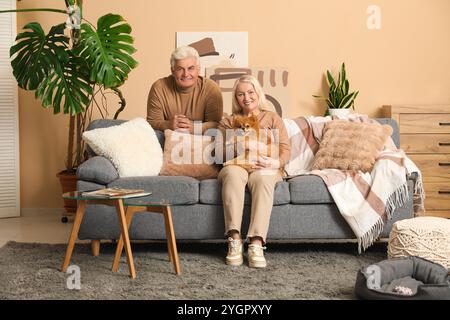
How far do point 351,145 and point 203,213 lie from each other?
3.28 ft

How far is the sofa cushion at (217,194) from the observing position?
144 inches

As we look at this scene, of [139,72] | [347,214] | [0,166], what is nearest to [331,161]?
[347,214]

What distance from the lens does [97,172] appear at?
3.63 m

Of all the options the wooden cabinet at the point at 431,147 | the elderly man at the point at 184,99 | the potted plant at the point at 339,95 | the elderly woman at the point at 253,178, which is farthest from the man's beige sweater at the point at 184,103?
the wooden cabinet at the point at 431,147

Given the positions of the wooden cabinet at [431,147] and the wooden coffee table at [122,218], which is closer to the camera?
the wooden coffee table at [122,218]

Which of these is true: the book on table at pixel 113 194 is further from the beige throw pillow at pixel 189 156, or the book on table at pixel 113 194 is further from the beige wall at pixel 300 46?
the beige wall at pixel 300 46

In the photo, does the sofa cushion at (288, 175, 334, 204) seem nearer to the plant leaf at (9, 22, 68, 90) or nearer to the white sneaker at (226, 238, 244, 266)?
the white sneaker at (226, 238, 244, 266)

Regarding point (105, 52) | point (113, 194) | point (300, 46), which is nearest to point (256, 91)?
point (113, 194)

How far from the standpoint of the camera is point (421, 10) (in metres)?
5.39

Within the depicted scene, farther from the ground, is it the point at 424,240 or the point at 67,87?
the point at 67,87

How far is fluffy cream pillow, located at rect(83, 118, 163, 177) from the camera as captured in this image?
3785 mm

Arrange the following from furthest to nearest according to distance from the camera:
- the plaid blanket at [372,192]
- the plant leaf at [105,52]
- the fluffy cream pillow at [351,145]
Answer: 1. the plant leaf at [105,52]
2. the fluffy cream pillow at [351,145]
3. the plaid blanket at [372,192]

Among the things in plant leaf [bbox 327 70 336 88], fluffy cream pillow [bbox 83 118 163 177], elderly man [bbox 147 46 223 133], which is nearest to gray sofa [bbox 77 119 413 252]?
fluffy cream pillow [bbox 83 118 163 177]

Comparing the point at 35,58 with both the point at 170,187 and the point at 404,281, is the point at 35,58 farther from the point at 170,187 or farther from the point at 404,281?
the point at 404,281
